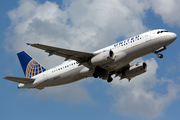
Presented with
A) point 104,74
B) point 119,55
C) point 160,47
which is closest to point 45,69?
point 104,74

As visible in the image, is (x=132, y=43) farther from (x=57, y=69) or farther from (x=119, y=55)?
(x=57, y=69)

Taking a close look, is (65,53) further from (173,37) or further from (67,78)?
(173,37)

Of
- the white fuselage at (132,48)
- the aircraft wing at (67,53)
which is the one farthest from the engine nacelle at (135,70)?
the aircraft wing at (67,53)

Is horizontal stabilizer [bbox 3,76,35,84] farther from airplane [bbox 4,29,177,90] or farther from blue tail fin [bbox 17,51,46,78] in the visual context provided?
blue tail fin [bbox 17,51,46,78]

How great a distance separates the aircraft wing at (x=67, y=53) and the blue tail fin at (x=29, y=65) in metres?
7.48

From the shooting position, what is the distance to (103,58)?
33594mm

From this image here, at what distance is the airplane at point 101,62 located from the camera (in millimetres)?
33156

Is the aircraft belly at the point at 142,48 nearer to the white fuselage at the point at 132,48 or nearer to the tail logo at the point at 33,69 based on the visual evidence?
the white fuselage at the point at 132,48

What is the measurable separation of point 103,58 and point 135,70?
8620 mm

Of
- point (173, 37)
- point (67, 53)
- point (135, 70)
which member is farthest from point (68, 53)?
point (173, 37)

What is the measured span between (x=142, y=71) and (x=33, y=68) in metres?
16.3

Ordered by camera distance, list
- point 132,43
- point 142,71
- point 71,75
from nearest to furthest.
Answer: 1. point 132,43
2. point 71,75
3. point 142,71

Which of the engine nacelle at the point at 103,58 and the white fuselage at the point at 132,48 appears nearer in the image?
the white fuselage at the point at 132,48

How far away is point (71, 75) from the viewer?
36.7 m
